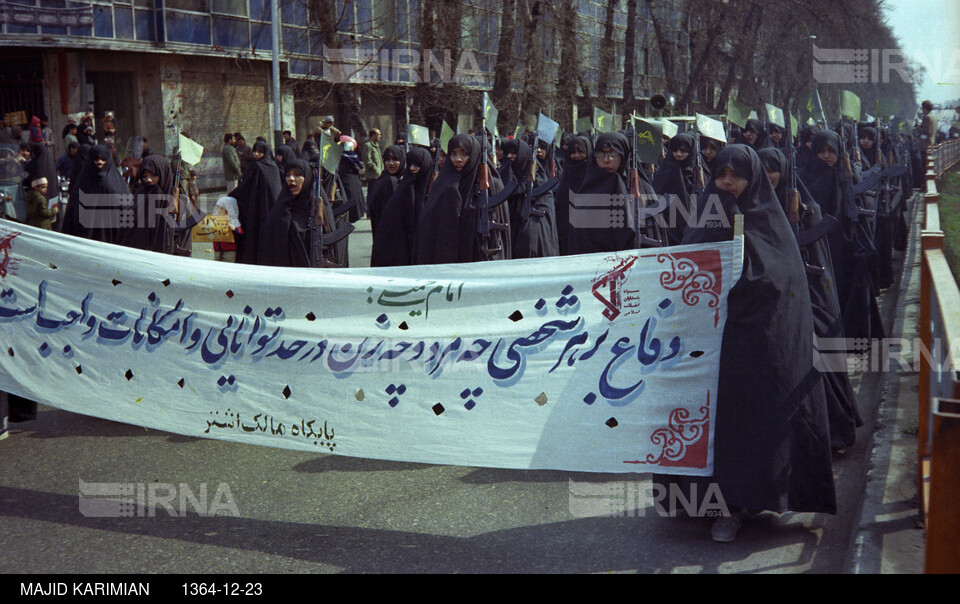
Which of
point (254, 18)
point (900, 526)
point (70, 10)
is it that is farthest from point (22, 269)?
point (254, 18)

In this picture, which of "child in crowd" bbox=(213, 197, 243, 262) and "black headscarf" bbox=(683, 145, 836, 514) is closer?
"black headscarf" bbox=(683, 145, 836, 514)

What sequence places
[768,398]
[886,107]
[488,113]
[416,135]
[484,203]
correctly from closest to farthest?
[768,398]
[484,203]
[488,113]
[416,135]
[886,107]

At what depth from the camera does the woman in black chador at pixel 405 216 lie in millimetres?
9133

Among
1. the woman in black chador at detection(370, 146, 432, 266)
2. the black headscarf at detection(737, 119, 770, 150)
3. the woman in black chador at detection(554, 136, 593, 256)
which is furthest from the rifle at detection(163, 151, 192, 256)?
the black headscarf at detection(737, 119, 770, 150)

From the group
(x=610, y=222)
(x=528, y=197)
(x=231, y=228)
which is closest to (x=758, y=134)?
(x=528, y=197)

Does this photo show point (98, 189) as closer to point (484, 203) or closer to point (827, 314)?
point (484, 203)

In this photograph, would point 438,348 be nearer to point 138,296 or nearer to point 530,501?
point 530,501

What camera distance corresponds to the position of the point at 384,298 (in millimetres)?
4582

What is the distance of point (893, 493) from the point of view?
459 centimetres

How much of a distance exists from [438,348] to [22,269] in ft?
7.81

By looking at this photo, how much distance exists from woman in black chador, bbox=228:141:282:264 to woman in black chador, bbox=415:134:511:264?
4.93 ft

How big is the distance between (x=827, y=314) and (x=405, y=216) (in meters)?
4.39

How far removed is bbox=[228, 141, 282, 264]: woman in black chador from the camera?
29.2ft

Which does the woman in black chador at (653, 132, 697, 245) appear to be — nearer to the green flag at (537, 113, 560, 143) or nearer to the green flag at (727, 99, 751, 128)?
the green flag at (537, 113, 560, 143)
